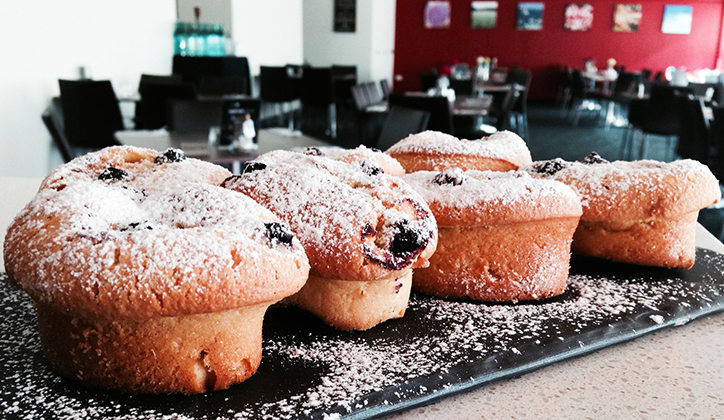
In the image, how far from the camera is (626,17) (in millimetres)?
13438

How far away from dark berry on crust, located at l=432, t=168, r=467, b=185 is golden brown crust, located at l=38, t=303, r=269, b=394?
0.45 meters

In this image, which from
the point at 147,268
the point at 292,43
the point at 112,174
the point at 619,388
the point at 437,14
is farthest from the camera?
the point at 437,14

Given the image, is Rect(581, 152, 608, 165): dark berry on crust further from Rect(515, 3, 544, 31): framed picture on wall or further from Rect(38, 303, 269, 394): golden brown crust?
Rect(515, 3, 544, 31): framed picture on wall

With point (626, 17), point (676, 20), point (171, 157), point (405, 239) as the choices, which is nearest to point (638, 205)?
point (405, 239)

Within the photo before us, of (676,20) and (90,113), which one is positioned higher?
(676,20)

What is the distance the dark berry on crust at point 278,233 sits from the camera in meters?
0.76

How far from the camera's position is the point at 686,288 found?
114 cm

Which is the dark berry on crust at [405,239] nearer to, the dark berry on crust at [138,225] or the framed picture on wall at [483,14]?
the dark berry on crust at [138,225]

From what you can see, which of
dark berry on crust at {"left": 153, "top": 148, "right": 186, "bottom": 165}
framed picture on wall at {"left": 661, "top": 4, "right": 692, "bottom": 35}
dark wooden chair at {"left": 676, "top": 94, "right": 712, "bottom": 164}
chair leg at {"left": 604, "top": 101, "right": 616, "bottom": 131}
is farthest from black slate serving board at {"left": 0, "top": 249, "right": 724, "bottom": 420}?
framed picture on wall at {"left": 661, "top": 4, "right": 692, "bottom": 35}

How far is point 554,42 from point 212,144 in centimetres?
1184

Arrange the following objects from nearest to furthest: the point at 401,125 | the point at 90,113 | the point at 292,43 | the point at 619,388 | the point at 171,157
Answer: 1. the point at 619,388
2. the point at 171,157
3. the point at 401,125
4. the point at 90,113
5. the point at 292,43

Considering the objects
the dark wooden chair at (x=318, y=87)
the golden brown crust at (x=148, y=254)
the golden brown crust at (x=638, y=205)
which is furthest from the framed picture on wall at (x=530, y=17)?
the golden brown crust at (x=148, y=254)

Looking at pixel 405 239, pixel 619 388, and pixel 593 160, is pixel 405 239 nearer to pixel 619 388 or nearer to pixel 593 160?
pixel 619 388

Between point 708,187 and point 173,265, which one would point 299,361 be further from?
point 708,187
